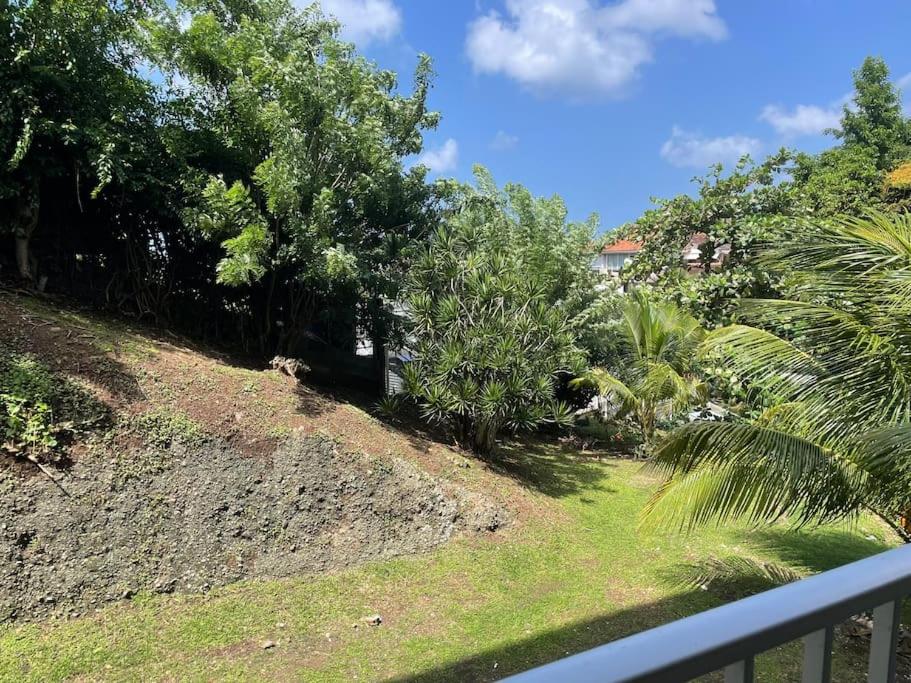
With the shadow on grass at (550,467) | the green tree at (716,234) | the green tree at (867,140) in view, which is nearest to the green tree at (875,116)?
the green tree at (867,140)

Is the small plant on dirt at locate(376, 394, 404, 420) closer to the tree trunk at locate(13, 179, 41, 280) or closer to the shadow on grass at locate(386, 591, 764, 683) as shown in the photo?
the shadow on grass at locate(386, 591, 764, 683)

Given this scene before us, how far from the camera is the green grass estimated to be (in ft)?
12.6

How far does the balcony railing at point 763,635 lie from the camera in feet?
2.30

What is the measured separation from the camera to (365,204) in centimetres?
823

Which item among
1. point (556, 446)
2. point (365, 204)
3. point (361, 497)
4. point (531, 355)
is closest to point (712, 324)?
point (556, 446)

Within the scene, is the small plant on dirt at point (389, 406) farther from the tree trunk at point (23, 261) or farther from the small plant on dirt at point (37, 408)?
the tree trunk at point (23, 261)

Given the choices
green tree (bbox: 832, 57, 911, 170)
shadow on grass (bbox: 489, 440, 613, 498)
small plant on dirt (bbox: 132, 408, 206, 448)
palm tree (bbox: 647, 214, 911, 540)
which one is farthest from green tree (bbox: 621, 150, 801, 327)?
green tree (bbox: 832, 57, 911, 170)

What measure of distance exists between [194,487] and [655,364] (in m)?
7.38

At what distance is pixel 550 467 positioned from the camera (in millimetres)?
9477

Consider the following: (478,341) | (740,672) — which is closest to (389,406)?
(478,341)

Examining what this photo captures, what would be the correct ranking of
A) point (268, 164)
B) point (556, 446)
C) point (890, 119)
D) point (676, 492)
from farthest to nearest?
point (890, 119) < point (556, 446) < point (268, 164) < point (676, 492)

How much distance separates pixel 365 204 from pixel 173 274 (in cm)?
284

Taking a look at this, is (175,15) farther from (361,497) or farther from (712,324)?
(712,324)

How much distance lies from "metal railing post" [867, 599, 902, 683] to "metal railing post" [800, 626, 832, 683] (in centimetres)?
17
